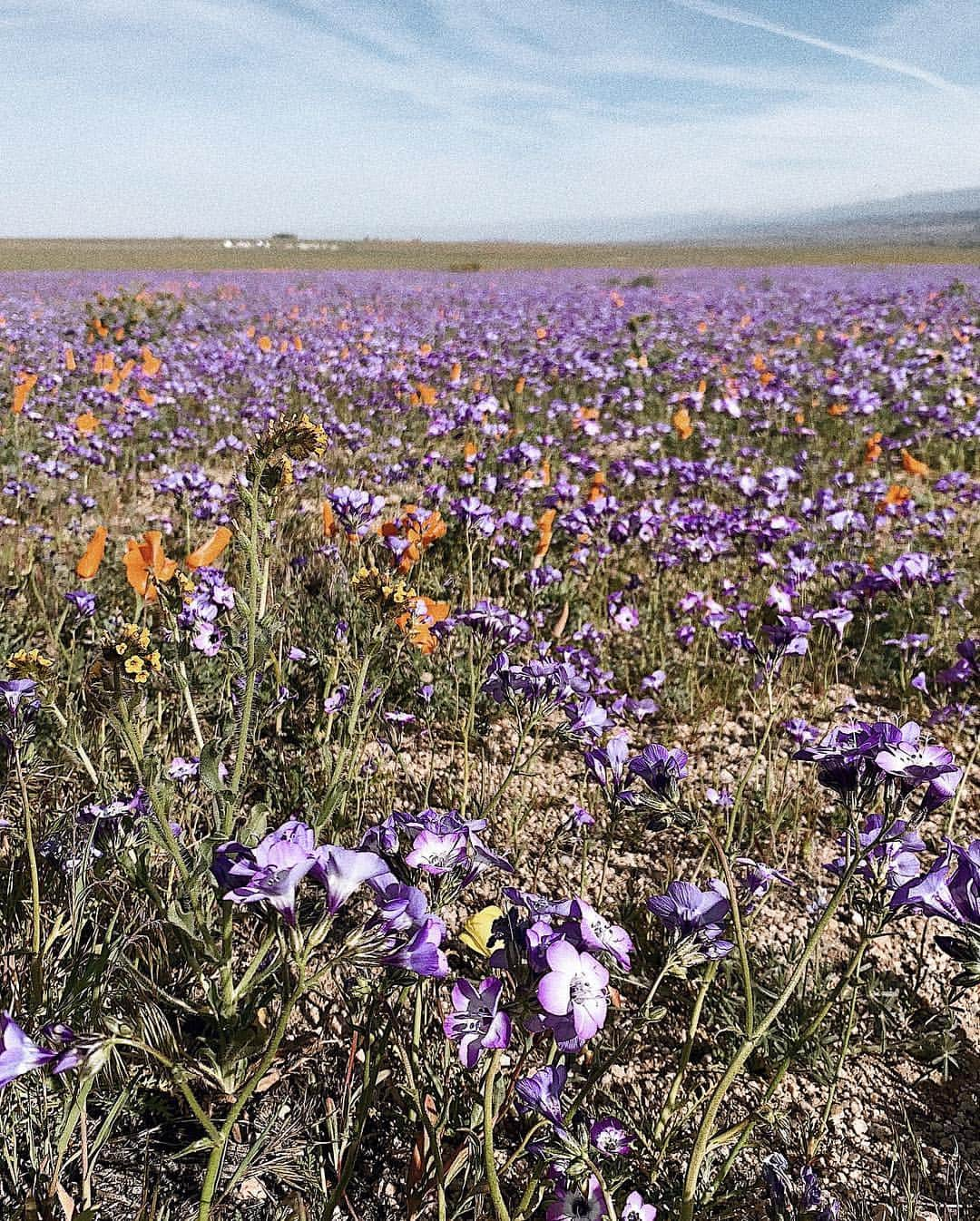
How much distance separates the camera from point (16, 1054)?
1.14 meters

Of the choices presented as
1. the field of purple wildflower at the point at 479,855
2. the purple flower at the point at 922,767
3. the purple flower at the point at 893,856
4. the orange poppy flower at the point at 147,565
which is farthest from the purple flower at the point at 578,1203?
the orange poppy flower at the point at 147,565

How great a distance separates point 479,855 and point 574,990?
31cm

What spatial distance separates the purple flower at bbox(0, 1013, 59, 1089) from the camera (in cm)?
112

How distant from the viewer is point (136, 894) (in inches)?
79.1

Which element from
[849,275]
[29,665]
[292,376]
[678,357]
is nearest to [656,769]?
[29,665]

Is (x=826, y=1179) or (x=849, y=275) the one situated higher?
(x=849, y=275)

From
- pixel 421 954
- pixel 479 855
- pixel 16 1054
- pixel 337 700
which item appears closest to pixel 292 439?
pixel 479 855

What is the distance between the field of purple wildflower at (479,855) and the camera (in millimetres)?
1464

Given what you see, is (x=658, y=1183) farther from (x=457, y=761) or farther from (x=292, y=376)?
(x=292, y=376)

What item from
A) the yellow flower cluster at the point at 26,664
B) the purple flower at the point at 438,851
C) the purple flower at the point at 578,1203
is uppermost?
the yellow flower cluster at the point at 26,664

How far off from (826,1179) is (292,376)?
8.22 meters

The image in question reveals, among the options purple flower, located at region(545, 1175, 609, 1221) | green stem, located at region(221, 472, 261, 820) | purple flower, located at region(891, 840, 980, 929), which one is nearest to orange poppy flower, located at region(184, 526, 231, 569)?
green stem, located at region(221, 472, 261, 820)

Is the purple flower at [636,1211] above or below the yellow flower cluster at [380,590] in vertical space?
below

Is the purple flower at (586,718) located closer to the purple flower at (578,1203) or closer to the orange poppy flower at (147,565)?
the purple flower at (578,1203)
